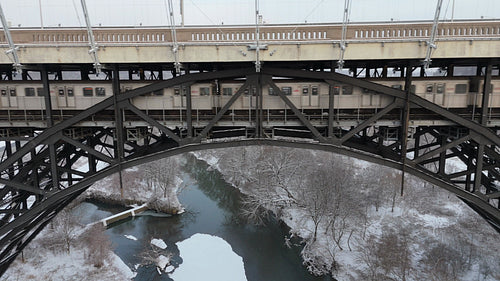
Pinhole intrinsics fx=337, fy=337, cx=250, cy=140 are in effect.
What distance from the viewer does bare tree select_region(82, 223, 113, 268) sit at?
72.4 ft

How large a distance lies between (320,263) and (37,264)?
18.3m

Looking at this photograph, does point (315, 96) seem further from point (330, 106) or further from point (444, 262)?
point (444, 262)

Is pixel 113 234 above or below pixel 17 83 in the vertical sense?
below

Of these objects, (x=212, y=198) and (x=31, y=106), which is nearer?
(x=31, y=106)

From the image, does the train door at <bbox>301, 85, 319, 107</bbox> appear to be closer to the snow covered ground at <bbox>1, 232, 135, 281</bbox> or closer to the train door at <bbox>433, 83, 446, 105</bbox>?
the train door at <bbox>433, 83, 446, 105</bbox>

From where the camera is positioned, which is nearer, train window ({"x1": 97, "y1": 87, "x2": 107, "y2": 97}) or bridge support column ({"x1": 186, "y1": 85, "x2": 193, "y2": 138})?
bridge support column ({"x1": 186, "y1": 85, "x2": 193, "y2": 138})

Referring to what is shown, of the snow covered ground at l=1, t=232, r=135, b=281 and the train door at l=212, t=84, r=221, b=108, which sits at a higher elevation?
the train door at l=212, t=84, r=221, b=108

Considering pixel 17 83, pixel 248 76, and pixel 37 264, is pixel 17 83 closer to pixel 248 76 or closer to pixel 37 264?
pixel 248 76

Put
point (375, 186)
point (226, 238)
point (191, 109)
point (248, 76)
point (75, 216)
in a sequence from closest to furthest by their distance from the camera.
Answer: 1. point (248, 76)
2. point (191, 109)
3. point (226, 238)
4. point (75, 216)
5. point (375, 186)

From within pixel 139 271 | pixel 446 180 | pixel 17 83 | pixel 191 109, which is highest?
pixel 17 83

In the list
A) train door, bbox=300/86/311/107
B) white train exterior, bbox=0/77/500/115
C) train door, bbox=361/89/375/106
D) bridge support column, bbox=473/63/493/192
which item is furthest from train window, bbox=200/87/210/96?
bridge support column, bbox=473/63/493/192

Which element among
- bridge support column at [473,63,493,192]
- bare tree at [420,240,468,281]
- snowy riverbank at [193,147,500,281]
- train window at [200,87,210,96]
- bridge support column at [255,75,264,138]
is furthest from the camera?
snowy riverbank at [193,147,500,281]

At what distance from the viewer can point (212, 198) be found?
32.7 metres

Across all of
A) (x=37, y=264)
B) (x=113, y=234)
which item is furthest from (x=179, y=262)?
(x=37, y=264)
